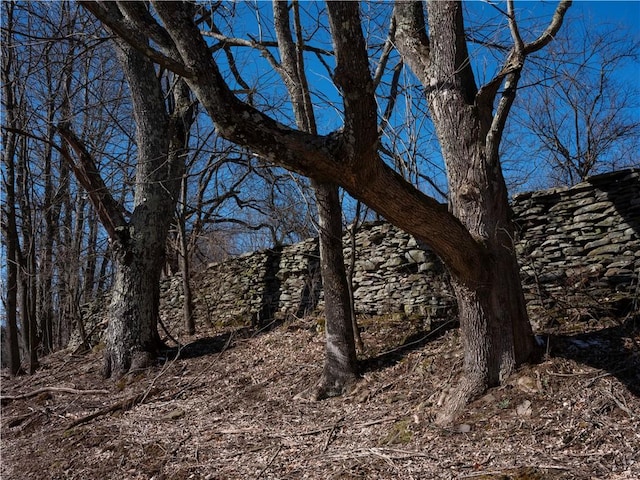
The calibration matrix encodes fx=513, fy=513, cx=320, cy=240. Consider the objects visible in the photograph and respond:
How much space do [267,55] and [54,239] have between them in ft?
35.0

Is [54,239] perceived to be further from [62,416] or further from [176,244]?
[62,416]

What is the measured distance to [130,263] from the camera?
7.41m

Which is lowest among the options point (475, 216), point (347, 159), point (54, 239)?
point (475, 216)

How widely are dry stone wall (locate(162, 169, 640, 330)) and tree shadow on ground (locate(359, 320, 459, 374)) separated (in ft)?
1.21

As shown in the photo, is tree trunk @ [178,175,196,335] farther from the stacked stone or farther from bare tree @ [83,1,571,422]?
the stacked stone

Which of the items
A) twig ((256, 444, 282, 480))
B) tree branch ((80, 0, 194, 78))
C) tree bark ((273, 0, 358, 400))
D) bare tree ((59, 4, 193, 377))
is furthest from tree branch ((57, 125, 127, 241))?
twig ((256, 444, 282, 480))

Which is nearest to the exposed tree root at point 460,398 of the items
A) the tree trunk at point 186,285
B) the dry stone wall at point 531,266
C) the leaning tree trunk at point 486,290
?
the leaning tree trunk at point 486,290

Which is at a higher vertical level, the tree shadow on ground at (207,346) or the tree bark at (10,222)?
the tree bark at (10,222)

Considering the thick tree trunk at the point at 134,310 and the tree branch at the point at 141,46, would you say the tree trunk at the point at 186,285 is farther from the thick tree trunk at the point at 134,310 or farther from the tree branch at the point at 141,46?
the tree branch at the point at 141,46

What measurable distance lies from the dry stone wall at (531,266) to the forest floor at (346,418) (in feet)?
1.37

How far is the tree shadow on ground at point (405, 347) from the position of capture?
18.2 ft

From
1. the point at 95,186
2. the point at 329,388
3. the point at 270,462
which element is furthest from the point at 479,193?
the point at 95,186

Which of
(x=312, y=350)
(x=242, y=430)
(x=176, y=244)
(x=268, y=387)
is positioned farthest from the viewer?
(x=176, y=244)

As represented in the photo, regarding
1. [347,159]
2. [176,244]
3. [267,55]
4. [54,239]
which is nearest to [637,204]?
[347,159]
